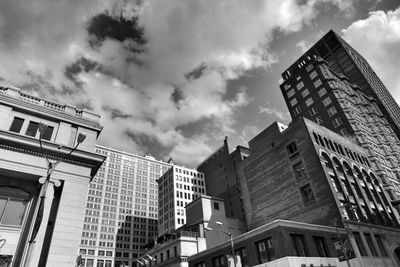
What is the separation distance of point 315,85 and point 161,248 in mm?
65994

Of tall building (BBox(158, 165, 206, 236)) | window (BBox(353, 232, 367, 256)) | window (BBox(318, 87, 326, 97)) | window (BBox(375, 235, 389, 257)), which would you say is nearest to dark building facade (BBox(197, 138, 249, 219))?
tall building (BBox(158, 165, 206, 236))

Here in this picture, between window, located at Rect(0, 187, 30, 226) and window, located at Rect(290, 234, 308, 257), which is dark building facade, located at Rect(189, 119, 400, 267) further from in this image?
window, located at Rect(0, 187, 30, 226)

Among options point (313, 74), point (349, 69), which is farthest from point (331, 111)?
point (349, 69)

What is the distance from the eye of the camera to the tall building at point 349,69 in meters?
97.8

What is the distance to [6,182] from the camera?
64.0 feet

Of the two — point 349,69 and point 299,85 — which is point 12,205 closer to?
point 299,85

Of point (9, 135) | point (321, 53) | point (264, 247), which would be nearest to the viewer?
Answer: point (9, 135)

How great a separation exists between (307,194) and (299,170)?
480 centimetres

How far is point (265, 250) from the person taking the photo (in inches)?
1350

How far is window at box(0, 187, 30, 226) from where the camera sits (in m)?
18.4

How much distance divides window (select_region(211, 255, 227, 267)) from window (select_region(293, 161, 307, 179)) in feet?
66.2

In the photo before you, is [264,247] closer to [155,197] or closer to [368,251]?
[368,251]

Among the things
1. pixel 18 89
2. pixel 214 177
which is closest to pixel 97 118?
pixel 18 89

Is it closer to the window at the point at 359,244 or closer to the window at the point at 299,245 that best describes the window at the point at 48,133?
the window at the point at 299,245
